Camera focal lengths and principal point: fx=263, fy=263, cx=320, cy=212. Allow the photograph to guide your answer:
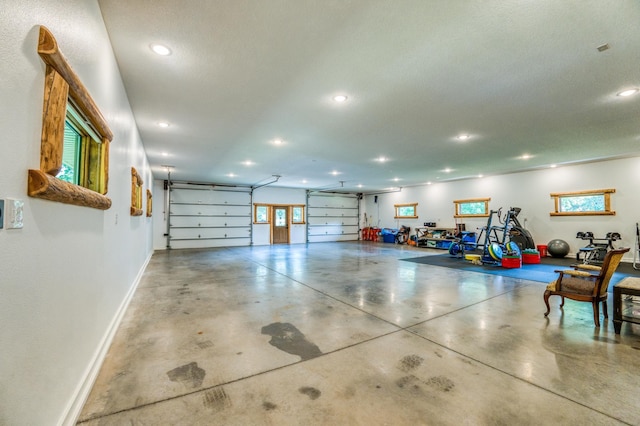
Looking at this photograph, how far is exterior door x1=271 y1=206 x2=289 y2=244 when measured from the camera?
13.9 metres

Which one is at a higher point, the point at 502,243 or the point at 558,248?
the point at 502,243

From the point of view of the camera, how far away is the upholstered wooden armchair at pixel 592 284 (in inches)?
119

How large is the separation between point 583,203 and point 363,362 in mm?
9928

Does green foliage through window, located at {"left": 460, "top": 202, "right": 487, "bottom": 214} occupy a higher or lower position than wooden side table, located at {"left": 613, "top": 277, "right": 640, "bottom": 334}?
higher

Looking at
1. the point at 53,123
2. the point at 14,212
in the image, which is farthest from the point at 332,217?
the point at 14,212

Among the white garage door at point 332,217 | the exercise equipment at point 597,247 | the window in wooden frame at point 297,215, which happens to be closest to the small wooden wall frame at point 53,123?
the exercise equipment at point 597,247

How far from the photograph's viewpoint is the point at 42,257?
1263 millimetres

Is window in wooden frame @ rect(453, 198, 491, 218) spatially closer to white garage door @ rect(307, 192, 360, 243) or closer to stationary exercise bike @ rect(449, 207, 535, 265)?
stationary exercise bike @ rect(449, 207, 535, 265)

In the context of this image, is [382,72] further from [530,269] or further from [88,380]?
[530,269]

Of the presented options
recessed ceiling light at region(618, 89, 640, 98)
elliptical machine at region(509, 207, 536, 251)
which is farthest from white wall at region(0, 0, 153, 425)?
elliptical machine at region(509, 207, 536, 251)

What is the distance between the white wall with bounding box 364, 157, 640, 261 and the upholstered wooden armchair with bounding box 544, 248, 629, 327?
21.7 ft

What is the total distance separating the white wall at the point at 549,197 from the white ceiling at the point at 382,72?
225 centimetres

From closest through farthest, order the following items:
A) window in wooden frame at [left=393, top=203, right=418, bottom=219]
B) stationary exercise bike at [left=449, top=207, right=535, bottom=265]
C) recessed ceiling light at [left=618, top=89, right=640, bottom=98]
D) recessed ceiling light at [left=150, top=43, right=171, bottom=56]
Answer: recessed ceiling light at [left=150, top=43, right=171, bottom=56], recessed ceiling light at [left=618, top=89, right=640, bottom=98], stationary exercise bike at [left=449, top=207, right=535, bottom=265], window in wooden frame at [left=393, top=203, right=418, bottom=219]

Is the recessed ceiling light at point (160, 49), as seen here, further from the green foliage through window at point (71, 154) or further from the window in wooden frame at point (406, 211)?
the window in wooden frame at point (406, 211)
